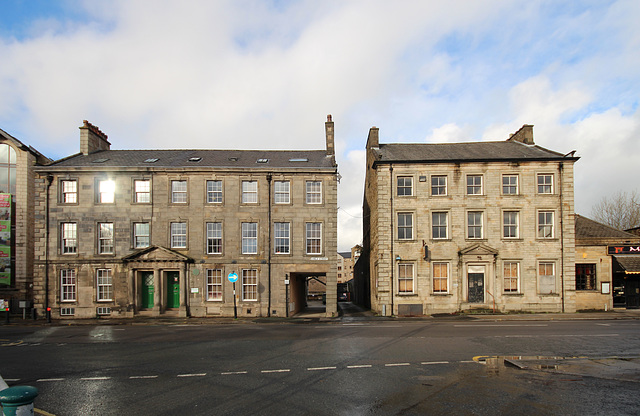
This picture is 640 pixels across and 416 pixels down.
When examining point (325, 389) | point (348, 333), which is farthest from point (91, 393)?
point (348, 333)

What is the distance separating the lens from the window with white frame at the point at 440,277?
30.5 m

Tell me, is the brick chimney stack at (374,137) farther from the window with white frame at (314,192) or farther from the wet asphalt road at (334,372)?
the wet asphalt road at (334,372)

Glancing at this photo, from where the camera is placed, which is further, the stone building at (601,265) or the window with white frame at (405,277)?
the stone building at (601,265)

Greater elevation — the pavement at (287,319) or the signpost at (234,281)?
the signpost at (234,281)

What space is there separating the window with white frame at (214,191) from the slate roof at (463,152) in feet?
35.6

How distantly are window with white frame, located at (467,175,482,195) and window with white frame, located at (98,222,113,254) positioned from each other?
2446cm

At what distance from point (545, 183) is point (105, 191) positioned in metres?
30.1

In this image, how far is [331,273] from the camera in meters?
29.7

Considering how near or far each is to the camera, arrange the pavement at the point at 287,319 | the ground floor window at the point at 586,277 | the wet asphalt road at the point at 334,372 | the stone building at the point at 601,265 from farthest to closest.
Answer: the ground floor window at the point at 586,277
the stone building at the point at 601,265
the pavement at the point at 287,319
the wet asphalt road at the point at 334,372

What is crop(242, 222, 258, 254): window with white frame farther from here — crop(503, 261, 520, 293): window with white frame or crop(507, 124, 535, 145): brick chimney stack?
crop(507, 124, 535, 145): brick chimney stack

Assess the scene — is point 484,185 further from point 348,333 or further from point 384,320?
point 348,333

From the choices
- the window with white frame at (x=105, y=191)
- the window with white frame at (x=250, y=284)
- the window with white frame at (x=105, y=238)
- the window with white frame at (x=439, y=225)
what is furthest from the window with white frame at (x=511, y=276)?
the window with white frame at (x=105, y=191)

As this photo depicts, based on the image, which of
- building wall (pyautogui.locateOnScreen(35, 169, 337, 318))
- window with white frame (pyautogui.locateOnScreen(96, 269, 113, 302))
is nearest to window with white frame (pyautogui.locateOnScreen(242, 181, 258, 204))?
building wall (pyautogui.locateOnScreen(35, 169, 337, 318))

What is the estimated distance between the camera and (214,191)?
1200 inches
